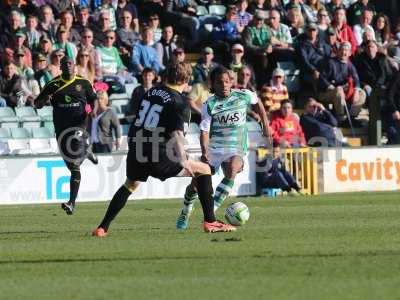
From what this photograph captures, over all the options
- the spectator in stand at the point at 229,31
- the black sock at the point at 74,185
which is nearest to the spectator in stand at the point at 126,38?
the spectator in stand at the point at 229,31

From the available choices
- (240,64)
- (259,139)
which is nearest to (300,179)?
(259,139)

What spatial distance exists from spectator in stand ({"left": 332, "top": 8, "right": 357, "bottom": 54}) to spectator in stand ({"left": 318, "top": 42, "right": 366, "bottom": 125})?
110 centimetres

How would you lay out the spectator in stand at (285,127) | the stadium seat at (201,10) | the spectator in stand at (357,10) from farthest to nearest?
the spectator in stand at (357,10), the stadium seat at (201,10), the spectator in stand at (285,127)

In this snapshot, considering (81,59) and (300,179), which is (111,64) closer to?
(81,59)

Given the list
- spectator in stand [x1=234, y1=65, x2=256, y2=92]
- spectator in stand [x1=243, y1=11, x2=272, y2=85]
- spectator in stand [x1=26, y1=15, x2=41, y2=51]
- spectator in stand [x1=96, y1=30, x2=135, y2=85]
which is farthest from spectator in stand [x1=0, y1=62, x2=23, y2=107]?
spectator in stand [x1=243, y1=11, x2=272, y2=85]

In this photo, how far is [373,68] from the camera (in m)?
28.2

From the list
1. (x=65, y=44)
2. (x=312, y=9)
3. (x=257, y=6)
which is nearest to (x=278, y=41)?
(x=257, y=6)

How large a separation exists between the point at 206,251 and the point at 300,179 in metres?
13.3

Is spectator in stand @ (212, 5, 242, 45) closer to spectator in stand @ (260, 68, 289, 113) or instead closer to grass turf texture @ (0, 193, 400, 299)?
spectator in stand @ (260, 68, 289, 113)

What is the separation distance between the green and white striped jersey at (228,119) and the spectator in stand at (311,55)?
1176 cm

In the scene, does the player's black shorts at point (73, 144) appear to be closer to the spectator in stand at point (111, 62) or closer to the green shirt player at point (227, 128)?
the green shirt player at point (227, 128)

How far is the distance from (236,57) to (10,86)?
5.07 metres

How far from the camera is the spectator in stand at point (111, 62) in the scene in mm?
25000

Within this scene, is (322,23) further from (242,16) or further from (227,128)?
(227,128)
